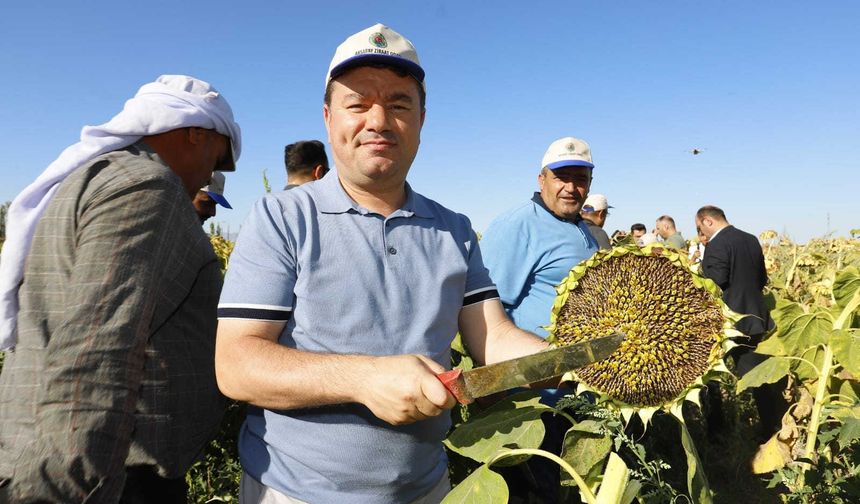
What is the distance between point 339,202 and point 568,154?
244 centimetres

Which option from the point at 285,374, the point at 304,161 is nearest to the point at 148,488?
the point at 285,374

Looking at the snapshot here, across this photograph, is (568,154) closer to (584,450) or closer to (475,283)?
(475,283)

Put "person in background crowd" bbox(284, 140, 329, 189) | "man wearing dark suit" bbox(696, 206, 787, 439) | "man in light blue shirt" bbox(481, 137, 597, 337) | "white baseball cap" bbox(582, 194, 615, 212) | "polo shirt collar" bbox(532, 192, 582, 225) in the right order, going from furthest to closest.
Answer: "white baseball cap" bbox(582, 194, 615, 212), "man wearing dark suit" bbox(696, 206, 787, 439), "person in background crowd" bbox(284, 140, 329, 189), "polo shirt collar" bbox(532, 192, 582, 225), "man in light blue shirt" bbox(481, 137, 597, 337)

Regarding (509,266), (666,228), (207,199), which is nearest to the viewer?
(509,266)

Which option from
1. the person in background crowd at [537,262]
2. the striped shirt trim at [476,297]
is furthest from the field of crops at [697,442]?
the striped shirt trim at [476,297]

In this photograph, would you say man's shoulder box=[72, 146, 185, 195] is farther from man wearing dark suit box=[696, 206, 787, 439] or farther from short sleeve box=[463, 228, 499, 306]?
man wearing dark suit box=[696, 206, 787, 439]

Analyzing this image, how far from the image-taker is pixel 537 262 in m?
3.35

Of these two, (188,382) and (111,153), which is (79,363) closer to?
(188,382)

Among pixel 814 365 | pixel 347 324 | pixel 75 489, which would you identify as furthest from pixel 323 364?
pixel 814 365

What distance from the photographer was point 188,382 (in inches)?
70.9

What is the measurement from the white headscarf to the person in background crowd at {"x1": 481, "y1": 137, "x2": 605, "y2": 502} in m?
1.71

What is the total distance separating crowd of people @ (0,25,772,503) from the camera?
1.43 metres

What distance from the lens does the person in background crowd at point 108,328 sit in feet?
4.62

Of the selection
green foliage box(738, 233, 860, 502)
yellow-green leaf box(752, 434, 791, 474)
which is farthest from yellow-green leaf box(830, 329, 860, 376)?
yellow-green leaf box(752, 434, 791, 474)
